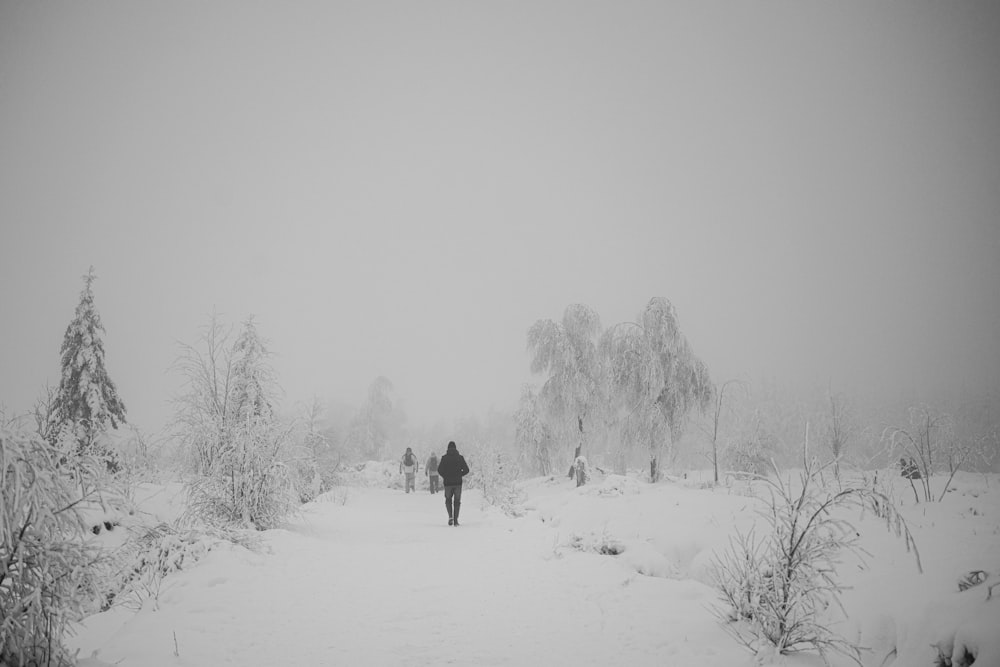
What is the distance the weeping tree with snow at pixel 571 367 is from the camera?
922 inches

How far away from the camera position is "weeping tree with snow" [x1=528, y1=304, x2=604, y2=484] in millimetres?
23422

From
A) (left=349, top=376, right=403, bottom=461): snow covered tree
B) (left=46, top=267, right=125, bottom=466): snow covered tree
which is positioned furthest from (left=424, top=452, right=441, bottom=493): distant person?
(left=349, top=376, right=403, bottom=461): snow covered tree

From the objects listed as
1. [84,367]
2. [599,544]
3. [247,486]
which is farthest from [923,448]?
[84,367]

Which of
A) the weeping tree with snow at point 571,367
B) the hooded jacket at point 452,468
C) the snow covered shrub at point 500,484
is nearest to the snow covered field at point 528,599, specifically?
the hooded jacket at point 452,468

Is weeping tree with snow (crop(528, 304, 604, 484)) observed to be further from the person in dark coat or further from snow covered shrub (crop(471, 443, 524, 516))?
the person in dark coat

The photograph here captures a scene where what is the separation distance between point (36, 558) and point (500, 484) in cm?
1405

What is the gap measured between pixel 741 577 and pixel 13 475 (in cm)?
601

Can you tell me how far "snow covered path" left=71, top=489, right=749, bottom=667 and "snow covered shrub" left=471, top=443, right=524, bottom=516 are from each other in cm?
583

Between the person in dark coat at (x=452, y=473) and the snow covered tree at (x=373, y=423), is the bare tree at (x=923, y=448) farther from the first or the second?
the snow covered tree at (x=373, y=423)

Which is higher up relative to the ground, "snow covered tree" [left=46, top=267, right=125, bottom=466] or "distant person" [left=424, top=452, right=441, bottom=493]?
"snow covered tree" [left=46, top=267, right=125, bottom=466]

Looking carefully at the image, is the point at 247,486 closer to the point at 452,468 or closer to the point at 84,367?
the point at 452,468

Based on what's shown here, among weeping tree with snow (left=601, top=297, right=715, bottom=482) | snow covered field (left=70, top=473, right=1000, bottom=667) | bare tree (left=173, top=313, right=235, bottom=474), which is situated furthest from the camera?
weeping tree with snow (left=601, top=297, right=715, bottom=482)

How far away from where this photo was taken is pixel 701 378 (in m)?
21.5

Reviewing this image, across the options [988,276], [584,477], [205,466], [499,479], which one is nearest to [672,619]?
[205,466]
